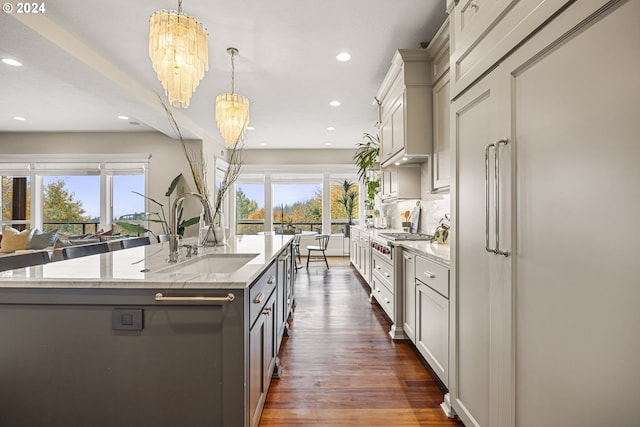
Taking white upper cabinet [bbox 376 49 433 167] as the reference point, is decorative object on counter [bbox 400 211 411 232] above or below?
below

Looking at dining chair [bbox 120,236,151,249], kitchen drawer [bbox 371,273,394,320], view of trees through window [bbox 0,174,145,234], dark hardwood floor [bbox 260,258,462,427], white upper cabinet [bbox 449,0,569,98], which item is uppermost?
white upper cabinet [bbox 449,0,569,98]

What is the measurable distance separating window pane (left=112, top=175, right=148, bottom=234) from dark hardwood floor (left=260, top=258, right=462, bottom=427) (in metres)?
4.80

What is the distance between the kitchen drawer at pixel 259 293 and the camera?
134 centimetres

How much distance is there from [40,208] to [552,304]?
344 inches

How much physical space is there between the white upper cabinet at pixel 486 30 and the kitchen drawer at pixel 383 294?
1998mm

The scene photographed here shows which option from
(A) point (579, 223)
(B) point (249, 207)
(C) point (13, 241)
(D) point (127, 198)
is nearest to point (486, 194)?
(A) point (579, 223)

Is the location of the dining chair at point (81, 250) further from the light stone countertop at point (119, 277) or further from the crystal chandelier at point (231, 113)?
the crystal chandelier at point (231, 113)

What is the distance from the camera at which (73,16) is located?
260 cm

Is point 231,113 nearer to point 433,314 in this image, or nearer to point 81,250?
point 81,250

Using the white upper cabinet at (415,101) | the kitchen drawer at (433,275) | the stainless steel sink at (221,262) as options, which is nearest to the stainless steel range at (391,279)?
the kitchen drawer at (433,275)

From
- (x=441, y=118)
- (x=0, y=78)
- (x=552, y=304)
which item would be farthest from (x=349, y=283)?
(x=0, y=78)

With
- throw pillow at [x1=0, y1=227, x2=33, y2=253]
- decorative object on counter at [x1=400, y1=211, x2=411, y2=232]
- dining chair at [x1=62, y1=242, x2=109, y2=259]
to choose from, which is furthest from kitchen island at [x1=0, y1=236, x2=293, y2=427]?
throw pillow at [x1=0, y1=227, x2=33, y2=253]

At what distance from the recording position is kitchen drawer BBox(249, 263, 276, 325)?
4.40 ft

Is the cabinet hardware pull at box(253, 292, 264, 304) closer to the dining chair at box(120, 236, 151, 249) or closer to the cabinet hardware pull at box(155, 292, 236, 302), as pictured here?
the cabinet hardware pull at box(155, 292, 236, 302)
